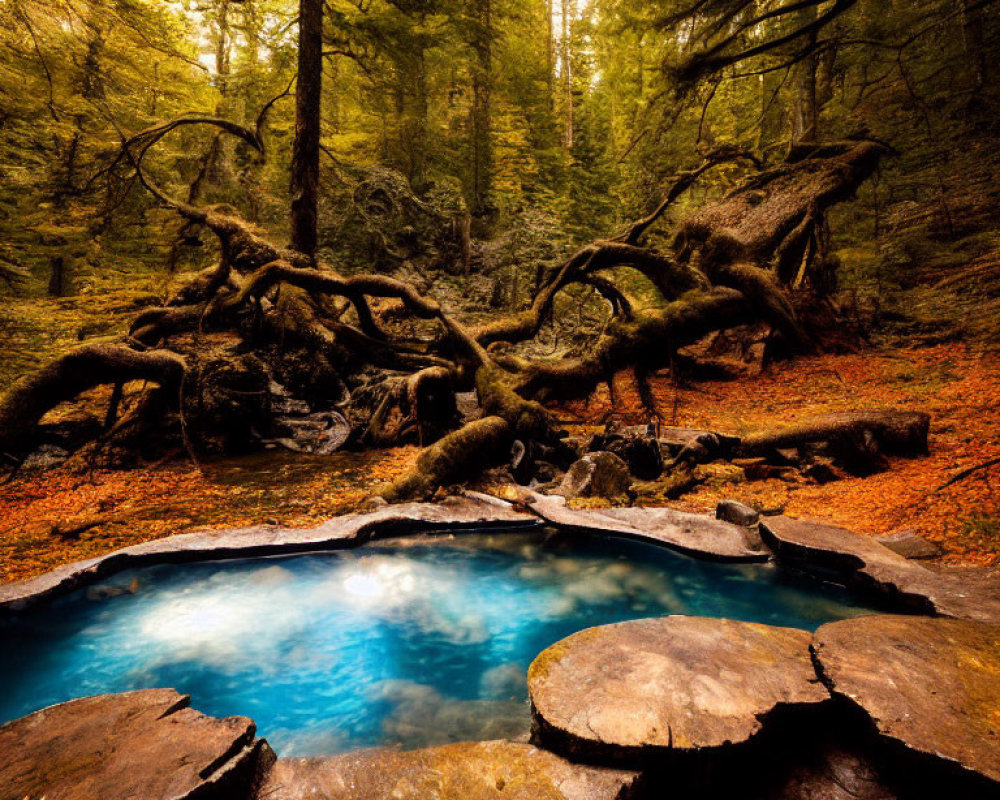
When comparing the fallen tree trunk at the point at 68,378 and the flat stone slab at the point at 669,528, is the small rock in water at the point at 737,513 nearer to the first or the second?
the flat stone slab at the point at 669,528

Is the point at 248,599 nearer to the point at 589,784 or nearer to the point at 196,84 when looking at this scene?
the point at 589,784

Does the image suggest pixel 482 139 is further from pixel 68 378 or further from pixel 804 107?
pixel 68 378

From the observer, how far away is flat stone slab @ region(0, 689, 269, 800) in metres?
1.80

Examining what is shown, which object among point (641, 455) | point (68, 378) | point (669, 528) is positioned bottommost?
point (669, 528)

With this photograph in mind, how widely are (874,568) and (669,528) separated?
5.30 feet

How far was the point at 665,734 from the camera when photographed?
1998 millimetres

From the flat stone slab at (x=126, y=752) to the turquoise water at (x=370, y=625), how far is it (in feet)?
2.49

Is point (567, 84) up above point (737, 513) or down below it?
above

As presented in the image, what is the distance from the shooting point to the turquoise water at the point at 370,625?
9.82ft

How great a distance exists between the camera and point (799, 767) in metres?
2.12

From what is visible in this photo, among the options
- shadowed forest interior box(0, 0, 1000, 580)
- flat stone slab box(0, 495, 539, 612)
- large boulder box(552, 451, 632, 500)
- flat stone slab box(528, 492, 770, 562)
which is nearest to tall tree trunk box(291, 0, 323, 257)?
shadowed forest interior box(0, 0, 1000, 580)

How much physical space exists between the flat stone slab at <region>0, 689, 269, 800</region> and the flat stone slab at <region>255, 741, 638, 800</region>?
0.24 metres

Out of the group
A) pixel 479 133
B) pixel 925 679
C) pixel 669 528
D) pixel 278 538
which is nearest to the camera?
pixel 925 679

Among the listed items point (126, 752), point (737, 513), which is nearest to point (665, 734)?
point (126, 752)
